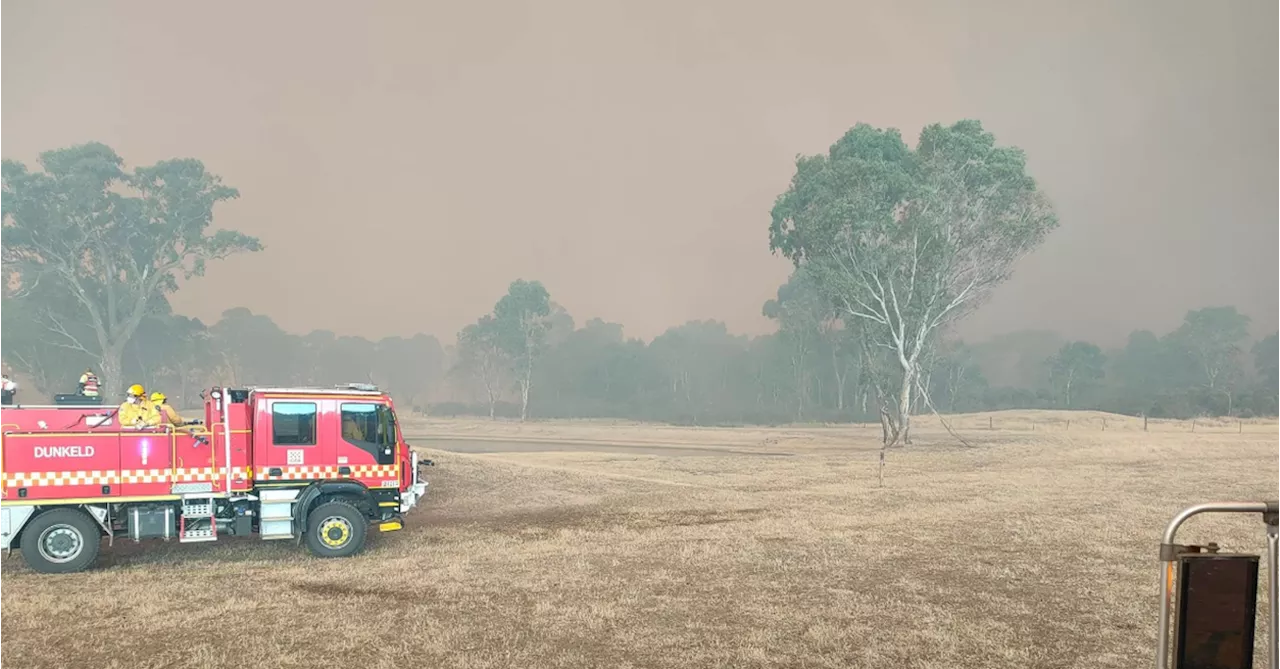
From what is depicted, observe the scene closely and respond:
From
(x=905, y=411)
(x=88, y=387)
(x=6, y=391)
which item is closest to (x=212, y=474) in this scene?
(x=88, y=387)

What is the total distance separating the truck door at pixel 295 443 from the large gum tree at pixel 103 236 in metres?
58.3

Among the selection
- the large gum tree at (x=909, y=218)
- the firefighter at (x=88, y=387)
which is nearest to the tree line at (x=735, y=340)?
the large gum tree at (x=909, y=218)

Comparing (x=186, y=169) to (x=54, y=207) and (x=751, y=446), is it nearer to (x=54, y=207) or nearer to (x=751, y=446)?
(x=54, y=207)

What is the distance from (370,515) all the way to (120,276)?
68.7m

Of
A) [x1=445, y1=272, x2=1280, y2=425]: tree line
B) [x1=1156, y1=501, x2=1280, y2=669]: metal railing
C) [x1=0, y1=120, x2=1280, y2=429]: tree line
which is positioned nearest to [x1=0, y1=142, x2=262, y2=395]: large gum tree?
[x1=0, y1=120, x2=1280, y2=429]: tree line

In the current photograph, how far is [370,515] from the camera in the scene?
14.9m

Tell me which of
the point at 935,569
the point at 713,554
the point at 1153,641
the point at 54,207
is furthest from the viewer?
the point at 54,207

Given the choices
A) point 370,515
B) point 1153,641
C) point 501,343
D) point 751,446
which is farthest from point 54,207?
point 1153,641

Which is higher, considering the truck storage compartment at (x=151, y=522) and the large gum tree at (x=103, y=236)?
the large gum tree at (x=103, y=236)

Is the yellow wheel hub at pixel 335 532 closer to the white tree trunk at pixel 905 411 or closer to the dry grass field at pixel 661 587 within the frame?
the dry grass field at pixel 661 587

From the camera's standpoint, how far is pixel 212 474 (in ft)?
45.1

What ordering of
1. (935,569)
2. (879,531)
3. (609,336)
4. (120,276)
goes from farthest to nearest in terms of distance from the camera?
(609,336)
(120,276)
(879,531)
(935,569)

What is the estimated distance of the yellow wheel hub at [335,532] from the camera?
14312 mm

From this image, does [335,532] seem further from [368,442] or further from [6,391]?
[6,391]
